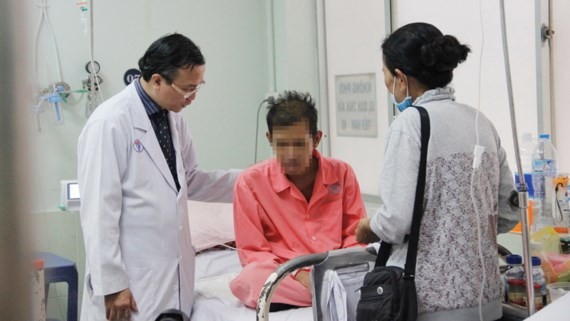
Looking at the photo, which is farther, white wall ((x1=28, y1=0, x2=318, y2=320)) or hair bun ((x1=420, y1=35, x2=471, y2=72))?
white wall ((x1=28, y1=0, x2=318, y2=320))

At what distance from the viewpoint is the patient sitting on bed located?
84.3 inches

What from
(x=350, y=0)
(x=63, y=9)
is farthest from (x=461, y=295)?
(x=63, y=9)

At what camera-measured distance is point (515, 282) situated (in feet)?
5.69

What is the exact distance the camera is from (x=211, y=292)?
7.85 ft

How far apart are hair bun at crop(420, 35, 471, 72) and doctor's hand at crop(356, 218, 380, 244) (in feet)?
1.36

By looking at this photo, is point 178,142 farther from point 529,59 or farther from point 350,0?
point 350,0

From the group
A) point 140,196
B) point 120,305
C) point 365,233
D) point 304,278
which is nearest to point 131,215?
point 140,196

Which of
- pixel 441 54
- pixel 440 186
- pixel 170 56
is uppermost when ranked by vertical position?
pixel 170 56

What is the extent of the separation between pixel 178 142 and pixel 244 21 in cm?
196

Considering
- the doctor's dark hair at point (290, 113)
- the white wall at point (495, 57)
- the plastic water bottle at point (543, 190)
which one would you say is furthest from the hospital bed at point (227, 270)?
the white wall at point (495, 57)

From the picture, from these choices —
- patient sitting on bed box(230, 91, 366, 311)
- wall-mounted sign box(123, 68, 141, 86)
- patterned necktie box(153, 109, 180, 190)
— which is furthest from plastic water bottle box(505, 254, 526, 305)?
wall-mounted sign box(123, 68, 141, 86)

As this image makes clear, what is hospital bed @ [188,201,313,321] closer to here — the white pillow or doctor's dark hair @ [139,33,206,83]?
the white pillow

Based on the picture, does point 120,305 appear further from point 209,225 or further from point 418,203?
point 209,225

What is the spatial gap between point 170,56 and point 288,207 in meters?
0.67
